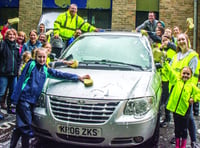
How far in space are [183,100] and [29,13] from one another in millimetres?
10326

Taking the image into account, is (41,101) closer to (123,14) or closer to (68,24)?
(68,24)

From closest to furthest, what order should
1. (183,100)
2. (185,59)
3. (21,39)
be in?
(183,100), (185,59), (21,39)

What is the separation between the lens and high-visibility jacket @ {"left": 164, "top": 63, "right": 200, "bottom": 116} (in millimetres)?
4277

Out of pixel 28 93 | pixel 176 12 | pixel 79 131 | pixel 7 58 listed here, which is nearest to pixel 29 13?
pixel 176 12

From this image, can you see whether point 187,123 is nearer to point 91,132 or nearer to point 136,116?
point 136,116

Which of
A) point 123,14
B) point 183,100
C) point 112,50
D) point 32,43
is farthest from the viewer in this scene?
point 123,14

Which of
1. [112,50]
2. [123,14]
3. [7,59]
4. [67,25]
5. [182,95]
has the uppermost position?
[123,14]

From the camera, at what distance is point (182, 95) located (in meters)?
4.31

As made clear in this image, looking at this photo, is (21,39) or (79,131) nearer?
(79,131)

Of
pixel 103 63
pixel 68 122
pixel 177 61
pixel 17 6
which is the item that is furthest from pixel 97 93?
pixel 17 6

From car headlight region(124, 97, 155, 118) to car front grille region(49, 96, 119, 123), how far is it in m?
0.17

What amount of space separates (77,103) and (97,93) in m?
0.28

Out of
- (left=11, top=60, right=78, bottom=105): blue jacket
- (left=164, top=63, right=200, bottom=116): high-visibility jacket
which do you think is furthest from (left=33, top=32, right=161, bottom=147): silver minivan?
(left=164, top=63, right=200, bottom=116): high-visibility jacket

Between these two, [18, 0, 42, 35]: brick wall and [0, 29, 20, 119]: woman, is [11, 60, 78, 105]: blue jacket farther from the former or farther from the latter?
[18, 0, 42, 35]: brick wall
